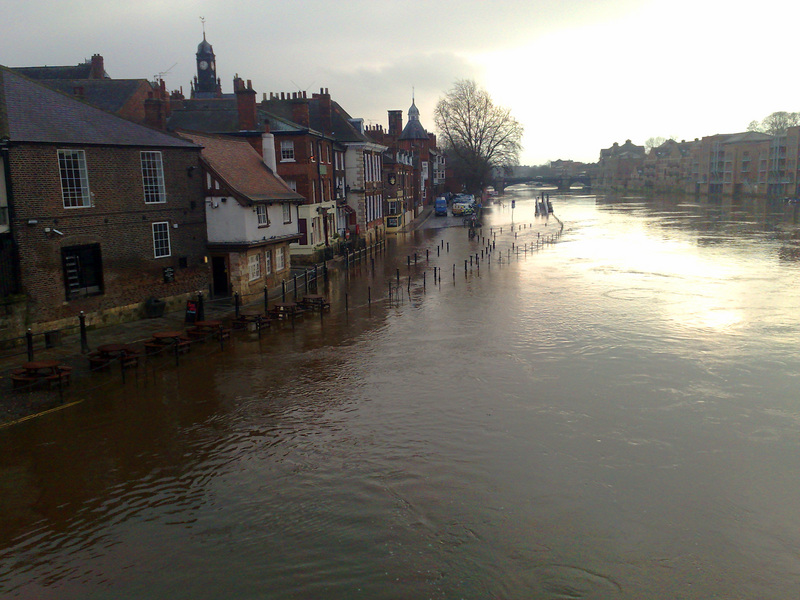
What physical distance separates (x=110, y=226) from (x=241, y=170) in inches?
364

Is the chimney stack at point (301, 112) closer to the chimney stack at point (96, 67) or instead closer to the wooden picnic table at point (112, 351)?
the wooden picnic table at point (112, 351)

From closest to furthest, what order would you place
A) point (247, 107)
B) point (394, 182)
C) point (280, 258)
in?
point (280, 258)
point (247, 107)
point (394, 182)

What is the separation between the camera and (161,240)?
2555cm

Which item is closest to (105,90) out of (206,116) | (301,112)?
(206,116)

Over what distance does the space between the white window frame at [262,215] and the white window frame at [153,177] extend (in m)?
5.02

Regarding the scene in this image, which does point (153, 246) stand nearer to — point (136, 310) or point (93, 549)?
point (136, 310)

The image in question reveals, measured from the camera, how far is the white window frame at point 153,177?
2464cm

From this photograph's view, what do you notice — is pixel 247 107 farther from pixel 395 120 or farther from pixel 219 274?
pixel 395 120

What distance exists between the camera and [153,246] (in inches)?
984

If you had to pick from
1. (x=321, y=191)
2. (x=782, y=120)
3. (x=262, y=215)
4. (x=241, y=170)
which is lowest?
(x=262, y=215)

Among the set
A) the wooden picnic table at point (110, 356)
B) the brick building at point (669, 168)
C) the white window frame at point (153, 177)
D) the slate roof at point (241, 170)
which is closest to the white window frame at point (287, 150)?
the slate roof at point (241, 170)

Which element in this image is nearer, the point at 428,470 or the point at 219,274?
the point at 428,470

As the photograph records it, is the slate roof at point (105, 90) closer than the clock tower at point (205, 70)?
Yes

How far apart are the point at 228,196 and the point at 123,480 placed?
1804 centimetres
